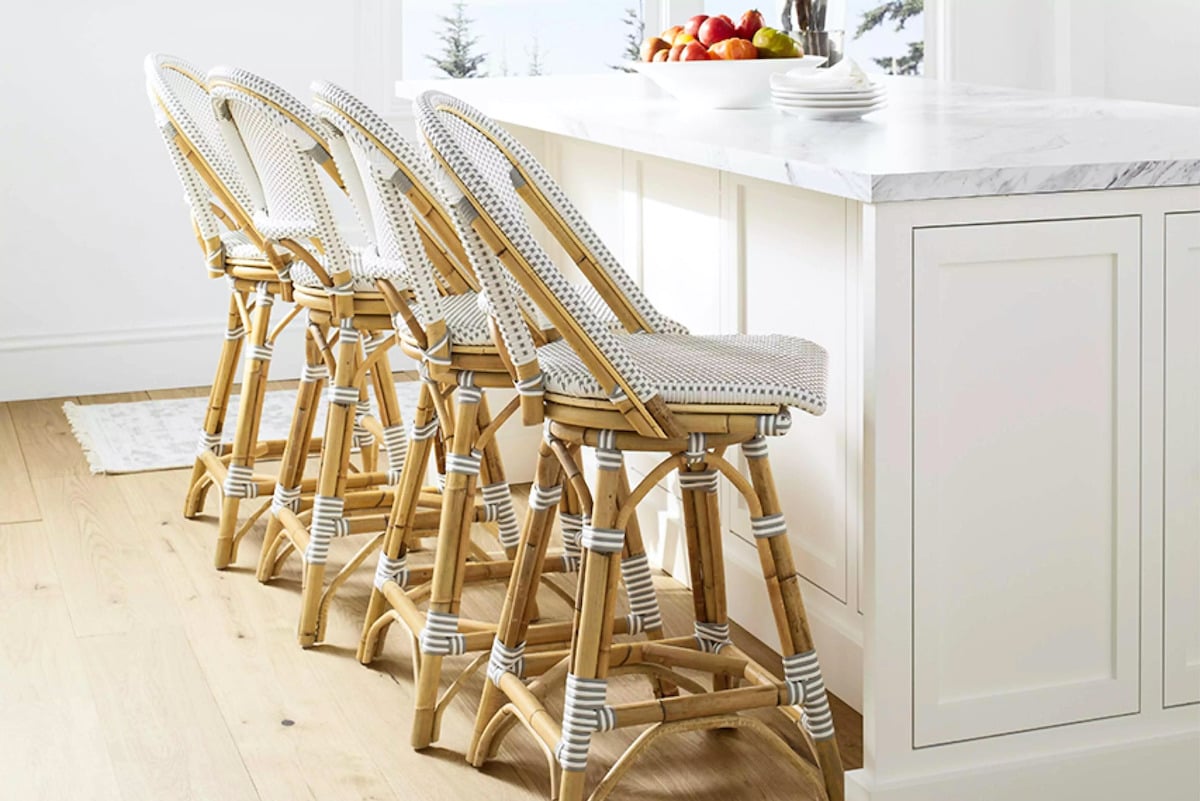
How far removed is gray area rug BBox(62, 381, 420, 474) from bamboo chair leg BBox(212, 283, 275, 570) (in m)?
0.87

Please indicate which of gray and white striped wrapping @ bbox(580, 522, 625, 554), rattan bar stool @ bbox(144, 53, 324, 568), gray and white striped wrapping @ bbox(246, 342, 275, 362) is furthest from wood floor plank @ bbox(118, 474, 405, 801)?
gray and white striped wrapping @ bbox(580, 522, 625, 554)

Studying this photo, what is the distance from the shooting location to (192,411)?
15.9 ft

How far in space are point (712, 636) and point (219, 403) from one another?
5.26 ft

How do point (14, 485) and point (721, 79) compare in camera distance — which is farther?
point (14, 485)

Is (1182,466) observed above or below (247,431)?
above

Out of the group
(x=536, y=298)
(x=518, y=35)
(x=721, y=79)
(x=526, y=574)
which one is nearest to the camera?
(x=536, y=298)

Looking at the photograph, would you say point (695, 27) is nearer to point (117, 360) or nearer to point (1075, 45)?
point (117, 360)

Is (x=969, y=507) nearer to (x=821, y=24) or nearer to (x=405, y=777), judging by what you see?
(x=405, y=777)

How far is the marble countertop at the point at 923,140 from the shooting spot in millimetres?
1920

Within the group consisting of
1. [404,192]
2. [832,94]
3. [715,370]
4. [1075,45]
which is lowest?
[715,370]

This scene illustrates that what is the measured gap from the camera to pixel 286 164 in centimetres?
291

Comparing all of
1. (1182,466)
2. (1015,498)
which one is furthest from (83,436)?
(1182,466)

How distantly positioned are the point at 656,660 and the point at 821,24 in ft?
5.32

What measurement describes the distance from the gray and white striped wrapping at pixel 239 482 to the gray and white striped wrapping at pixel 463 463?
1146 mm
